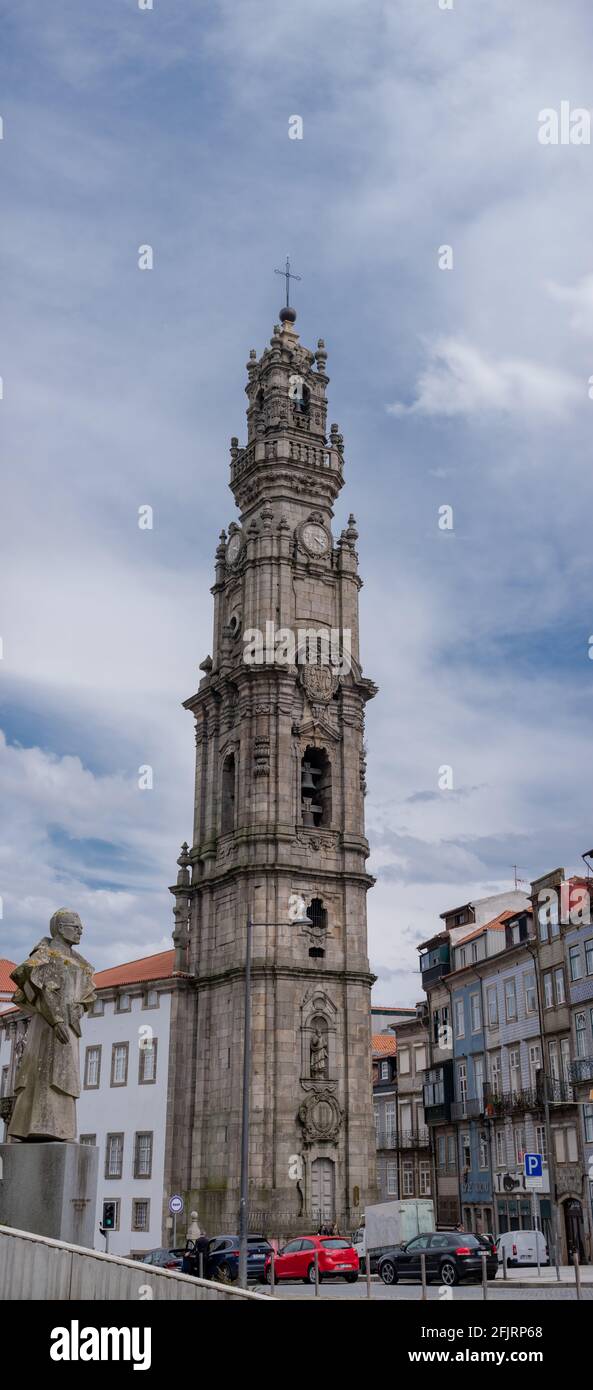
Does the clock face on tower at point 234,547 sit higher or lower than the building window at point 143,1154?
higher

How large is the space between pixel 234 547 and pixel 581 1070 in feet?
101

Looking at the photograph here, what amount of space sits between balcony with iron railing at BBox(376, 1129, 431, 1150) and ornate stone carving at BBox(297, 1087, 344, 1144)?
18.5m

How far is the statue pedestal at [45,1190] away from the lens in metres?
13.2

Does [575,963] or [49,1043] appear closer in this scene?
[49,1043]

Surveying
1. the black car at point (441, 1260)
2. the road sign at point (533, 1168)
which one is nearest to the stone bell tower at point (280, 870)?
the black car at point (441, 1260)

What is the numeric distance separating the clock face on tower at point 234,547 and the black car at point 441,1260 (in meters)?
38.3

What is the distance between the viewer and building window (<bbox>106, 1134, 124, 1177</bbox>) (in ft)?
193

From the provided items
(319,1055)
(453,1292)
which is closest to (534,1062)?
(319,1055)

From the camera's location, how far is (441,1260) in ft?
105

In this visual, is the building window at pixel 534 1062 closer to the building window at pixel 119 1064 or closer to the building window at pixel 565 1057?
the building window at pixel 565 1057

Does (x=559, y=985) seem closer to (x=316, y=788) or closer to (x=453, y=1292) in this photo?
(x=316, y=788)

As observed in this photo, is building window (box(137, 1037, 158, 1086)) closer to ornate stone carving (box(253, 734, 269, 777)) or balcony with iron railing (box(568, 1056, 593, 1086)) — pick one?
ornate stone carving (box(253, 734, 269, 777))
